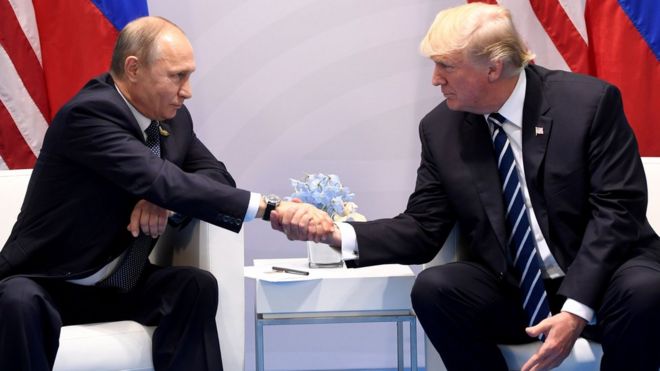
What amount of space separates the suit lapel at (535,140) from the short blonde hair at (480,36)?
0.13 m

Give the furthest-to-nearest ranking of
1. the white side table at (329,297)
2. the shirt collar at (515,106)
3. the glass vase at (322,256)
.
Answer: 1. the glass vase at (322,256)
2. the white side table at (329,297)
3. the shirt collar at (515,106)

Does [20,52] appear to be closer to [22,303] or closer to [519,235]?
[22,303]

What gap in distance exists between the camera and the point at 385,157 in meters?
4.44

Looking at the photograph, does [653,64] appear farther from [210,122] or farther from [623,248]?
[210,122]

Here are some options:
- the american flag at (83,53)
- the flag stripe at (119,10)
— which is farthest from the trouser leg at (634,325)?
the flag stripe at (119,10)

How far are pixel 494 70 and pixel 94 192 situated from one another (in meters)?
1.31

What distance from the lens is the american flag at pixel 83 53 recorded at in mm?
4051

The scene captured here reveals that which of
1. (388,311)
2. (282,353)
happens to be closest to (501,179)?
(388,311)

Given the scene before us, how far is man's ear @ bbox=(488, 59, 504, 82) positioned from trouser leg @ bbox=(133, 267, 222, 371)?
108 centimetres

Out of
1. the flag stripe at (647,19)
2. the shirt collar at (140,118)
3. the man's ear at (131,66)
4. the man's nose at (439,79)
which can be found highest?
the flag stripe at (647,19)

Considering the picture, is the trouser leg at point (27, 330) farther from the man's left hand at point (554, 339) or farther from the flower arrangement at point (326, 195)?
the man's left hand at point (554, 339)

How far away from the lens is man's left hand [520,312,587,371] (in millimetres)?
2730

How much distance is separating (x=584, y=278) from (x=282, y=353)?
2.03m

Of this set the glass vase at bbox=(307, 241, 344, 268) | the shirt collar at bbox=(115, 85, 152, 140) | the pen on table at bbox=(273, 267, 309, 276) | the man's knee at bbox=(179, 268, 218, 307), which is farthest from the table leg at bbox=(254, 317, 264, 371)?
the shirt collar at bbox=(115, 85, 152, 140)
